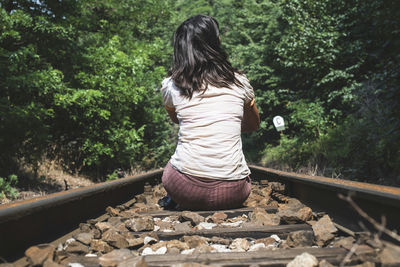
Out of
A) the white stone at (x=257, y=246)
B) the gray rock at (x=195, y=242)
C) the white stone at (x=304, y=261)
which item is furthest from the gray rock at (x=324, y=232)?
the gray rock at (x=195, y=242)

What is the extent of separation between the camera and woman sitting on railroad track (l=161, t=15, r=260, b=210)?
85.5 inches

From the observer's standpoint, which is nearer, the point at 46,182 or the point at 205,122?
the point at 205,122

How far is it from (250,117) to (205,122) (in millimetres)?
656

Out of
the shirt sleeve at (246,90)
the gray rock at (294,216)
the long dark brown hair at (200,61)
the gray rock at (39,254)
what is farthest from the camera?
the shirt sleeve at (246,90)

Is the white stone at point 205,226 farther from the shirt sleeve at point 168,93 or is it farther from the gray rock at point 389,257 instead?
the gray rock at point 389,257

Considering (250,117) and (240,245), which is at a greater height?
(250,117)

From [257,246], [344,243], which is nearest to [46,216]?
[257,246]

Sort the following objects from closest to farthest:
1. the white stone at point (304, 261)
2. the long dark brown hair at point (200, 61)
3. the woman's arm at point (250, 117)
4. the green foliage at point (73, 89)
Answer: the white stone at point (304, 261) → the long dark brown hair at point (200, 61) → the woman's arm at point (250, 117) → the green foliage at point (73, 89)

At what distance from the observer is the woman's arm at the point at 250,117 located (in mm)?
2565

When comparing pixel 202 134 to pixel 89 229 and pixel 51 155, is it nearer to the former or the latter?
pixel 89 229

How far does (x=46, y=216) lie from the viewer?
1.76m

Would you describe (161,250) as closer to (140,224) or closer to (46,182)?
(140,224)

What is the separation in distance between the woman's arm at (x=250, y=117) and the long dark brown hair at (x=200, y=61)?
28 centimetres

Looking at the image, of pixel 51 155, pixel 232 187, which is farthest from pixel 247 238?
pixel 51 155
